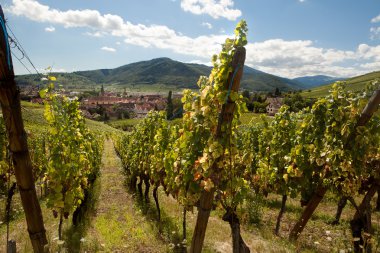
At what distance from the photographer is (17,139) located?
3094 mm

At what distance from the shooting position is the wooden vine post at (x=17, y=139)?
2.85 m

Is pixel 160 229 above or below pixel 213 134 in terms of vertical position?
below

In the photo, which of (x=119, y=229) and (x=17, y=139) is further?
(x=119, y=229)

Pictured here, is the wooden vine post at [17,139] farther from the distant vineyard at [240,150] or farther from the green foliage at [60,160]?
the green foliage at [60,160]

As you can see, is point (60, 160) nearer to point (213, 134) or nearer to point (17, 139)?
point (17, 139)

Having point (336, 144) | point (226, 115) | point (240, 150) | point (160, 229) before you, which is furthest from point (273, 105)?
point (226, 115)

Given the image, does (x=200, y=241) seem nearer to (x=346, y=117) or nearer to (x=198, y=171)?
(x=198, y=171)

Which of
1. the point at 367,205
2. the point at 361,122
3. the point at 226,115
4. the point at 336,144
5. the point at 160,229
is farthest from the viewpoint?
the point at 160,229

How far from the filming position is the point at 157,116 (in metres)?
11.1

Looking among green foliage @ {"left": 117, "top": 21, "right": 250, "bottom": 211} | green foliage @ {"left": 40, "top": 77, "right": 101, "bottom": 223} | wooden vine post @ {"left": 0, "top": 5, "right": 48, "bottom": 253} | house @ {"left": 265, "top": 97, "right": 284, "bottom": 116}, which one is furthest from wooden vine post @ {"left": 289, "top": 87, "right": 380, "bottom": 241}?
house @ {"left": 265, "top": 97, "right": 284, "bottom": 116}

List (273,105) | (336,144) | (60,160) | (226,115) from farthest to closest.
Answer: (273,105), (60,160), (336,144), (226,115)

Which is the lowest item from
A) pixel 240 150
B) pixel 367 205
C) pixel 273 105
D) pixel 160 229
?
pixel 160 229

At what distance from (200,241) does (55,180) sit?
397 cm

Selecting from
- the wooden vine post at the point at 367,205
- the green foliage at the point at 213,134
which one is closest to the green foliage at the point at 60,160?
the green foliage at the point at 213,134
